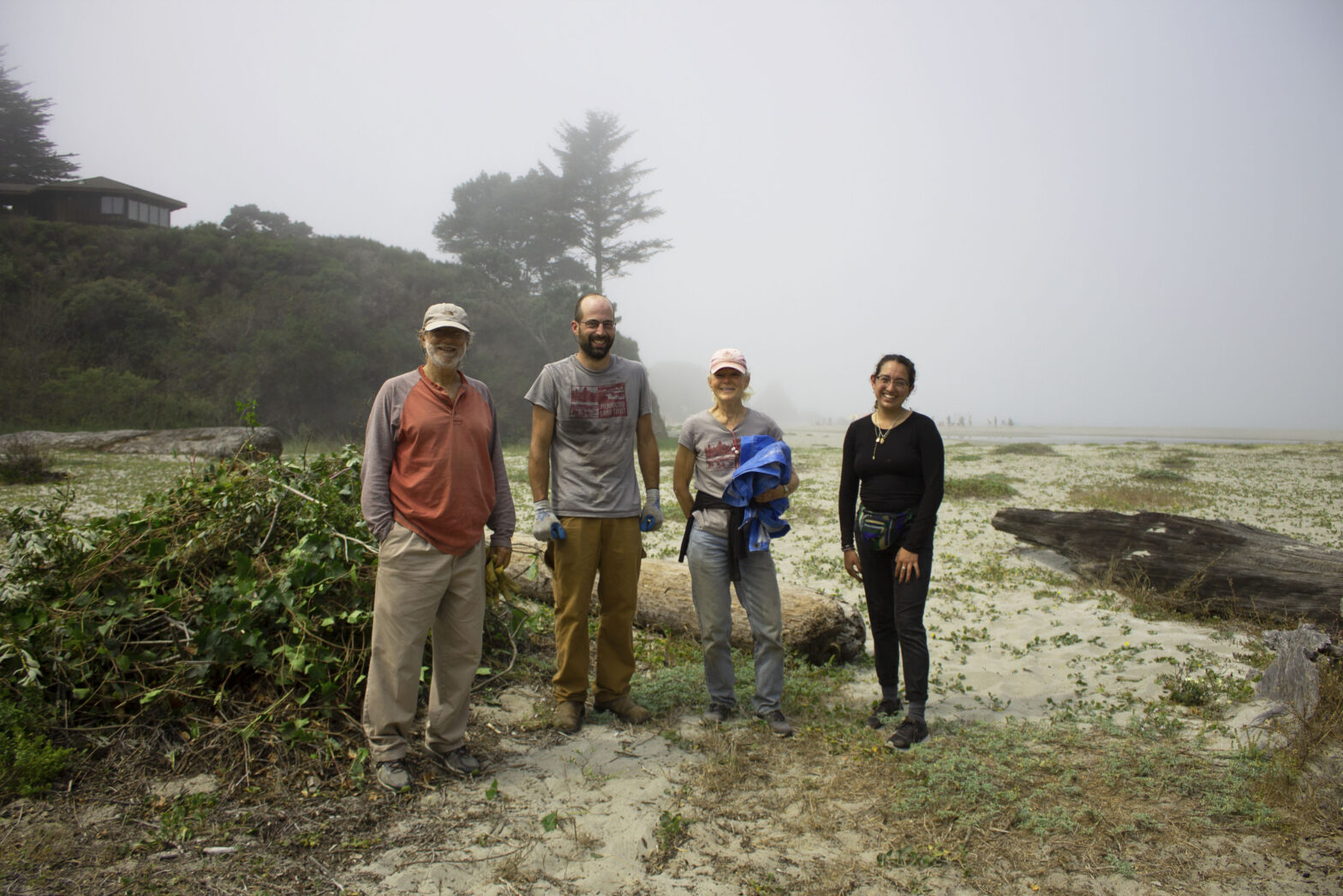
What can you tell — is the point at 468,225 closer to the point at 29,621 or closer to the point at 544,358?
the point at 544,358

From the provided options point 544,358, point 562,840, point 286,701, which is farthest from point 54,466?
point 544,358

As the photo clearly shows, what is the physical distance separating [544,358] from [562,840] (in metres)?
34.0

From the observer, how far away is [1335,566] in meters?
5.85

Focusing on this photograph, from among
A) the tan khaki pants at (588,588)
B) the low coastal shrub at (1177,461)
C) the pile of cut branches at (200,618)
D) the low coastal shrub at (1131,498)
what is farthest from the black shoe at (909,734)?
the low coastal shrub at (1177,461)

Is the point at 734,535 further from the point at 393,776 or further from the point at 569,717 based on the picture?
the point at 393,776

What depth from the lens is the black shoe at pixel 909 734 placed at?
3838 millimetres

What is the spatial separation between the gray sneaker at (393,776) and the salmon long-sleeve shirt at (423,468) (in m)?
1.00

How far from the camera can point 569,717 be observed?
158 inches

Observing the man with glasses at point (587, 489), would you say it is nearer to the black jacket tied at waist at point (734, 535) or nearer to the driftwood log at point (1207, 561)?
the black jacket tied at waist at point (734, 535)

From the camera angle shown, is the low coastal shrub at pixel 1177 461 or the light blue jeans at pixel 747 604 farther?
the low coastal shrub at pixel 1177 461

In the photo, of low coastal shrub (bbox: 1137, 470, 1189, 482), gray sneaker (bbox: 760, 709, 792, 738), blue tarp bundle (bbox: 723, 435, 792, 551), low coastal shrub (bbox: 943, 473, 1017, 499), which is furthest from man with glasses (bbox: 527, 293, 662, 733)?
low coastal shrub (bbox: 1137, 470, 1189, 482)

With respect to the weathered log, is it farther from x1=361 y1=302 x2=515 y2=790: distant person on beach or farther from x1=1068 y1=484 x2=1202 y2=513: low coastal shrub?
x1=1068 y1=484 x2=1202 y2=513: low coastal shrub

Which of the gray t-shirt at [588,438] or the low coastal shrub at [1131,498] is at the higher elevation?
the gray t-shirt at [588,438]

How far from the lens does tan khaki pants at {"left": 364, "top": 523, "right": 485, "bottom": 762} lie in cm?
329
